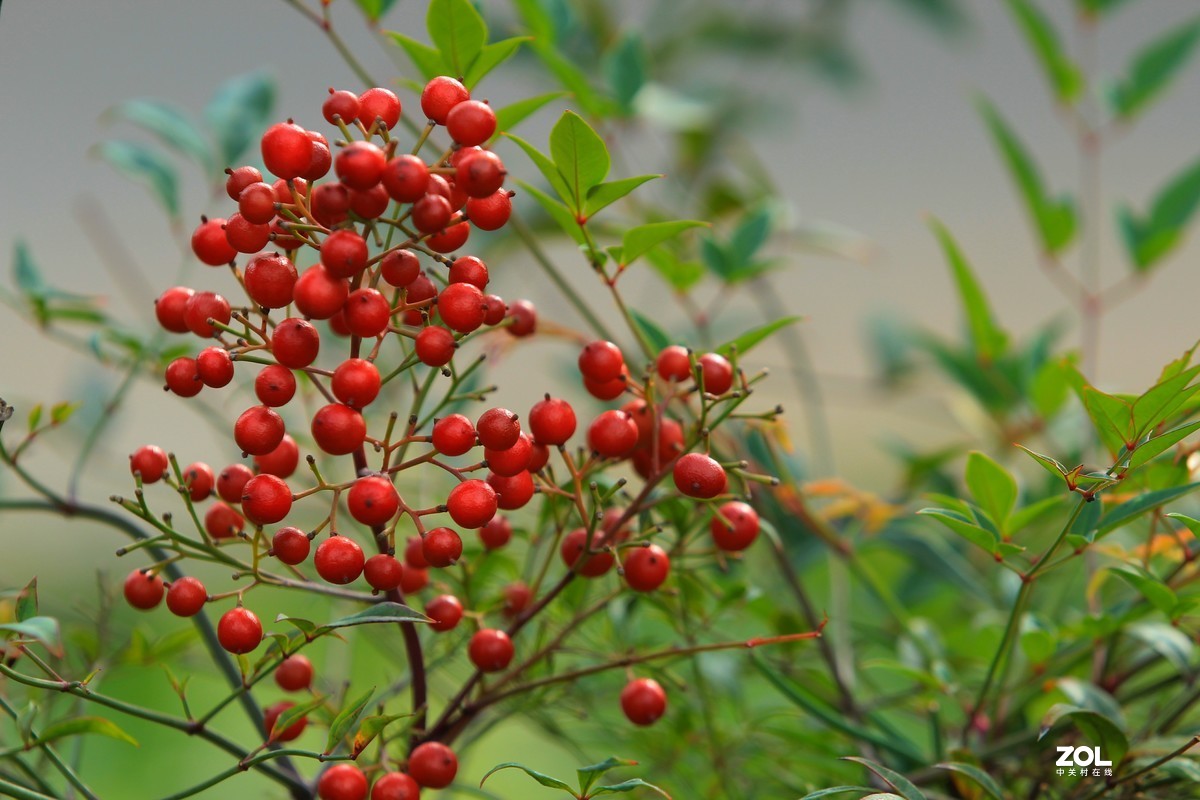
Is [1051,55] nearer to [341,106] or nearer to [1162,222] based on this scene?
[1162,222]

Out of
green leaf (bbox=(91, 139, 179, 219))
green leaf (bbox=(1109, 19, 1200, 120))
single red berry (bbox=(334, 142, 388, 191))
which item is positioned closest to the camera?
single red berry (bbox=(334, 142, 388, 191))

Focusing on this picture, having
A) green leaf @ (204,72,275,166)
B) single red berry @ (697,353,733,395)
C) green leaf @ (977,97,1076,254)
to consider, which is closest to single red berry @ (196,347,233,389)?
single red berry @ (697,353,733,395)

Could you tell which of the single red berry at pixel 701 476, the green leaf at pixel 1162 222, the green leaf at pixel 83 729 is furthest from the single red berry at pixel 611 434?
the green leaf at pixel 1162 222

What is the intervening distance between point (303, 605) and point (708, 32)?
21.1 inches

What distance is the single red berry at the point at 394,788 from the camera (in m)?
0.25

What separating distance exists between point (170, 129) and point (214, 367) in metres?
0.22

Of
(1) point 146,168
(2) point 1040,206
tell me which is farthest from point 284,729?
(2) point 1040,206

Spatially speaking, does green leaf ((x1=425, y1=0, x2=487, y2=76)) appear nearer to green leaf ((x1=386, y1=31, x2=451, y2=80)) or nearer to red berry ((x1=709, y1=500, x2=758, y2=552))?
green leaf ((x1=386, y1=31, x2=451, y2=80))

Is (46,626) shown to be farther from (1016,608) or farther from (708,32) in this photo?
(708,32)

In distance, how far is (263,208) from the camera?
0.77 feet

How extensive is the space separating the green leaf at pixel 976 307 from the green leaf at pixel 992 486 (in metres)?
0.19

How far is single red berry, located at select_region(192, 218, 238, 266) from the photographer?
0.26m

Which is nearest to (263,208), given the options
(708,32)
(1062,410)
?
(1062,410)

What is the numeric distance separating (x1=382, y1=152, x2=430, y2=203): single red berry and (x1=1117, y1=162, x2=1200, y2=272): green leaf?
1.38 feet
